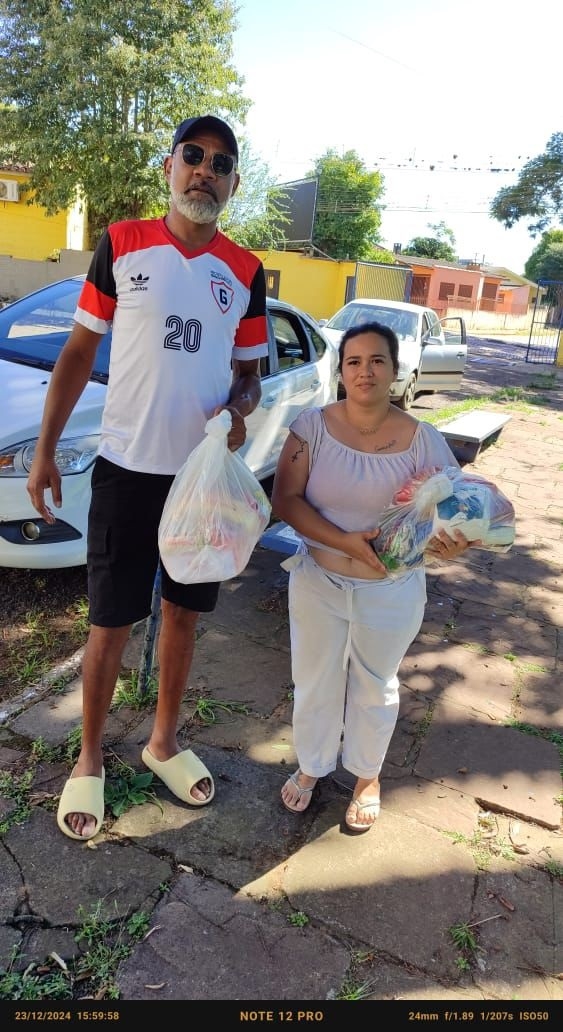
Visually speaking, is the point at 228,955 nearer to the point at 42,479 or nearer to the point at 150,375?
the point at 42,479

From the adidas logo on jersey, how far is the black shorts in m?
0.53

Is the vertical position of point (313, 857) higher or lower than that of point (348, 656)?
lower

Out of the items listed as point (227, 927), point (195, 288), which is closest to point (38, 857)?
point (227, 927)

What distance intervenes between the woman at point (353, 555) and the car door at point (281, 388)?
2469 millimetres

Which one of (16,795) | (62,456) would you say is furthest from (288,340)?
(16,795)

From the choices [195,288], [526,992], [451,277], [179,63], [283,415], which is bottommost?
[526,992]

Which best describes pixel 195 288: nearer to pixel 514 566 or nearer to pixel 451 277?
pixel 514 566

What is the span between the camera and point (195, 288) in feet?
6.75

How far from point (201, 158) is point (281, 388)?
10.1 feet

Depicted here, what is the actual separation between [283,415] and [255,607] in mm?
1826

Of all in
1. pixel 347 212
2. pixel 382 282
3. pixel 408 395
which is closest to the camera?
pixel 408 395

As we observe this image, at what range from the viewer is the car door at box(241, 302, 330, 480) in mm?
4906

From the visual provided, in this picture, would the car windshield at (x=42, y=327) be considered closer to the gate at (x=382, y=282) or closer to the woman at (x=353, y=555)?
the woman at (x=353, y=555)

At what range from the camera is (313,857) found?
89.4 inches
